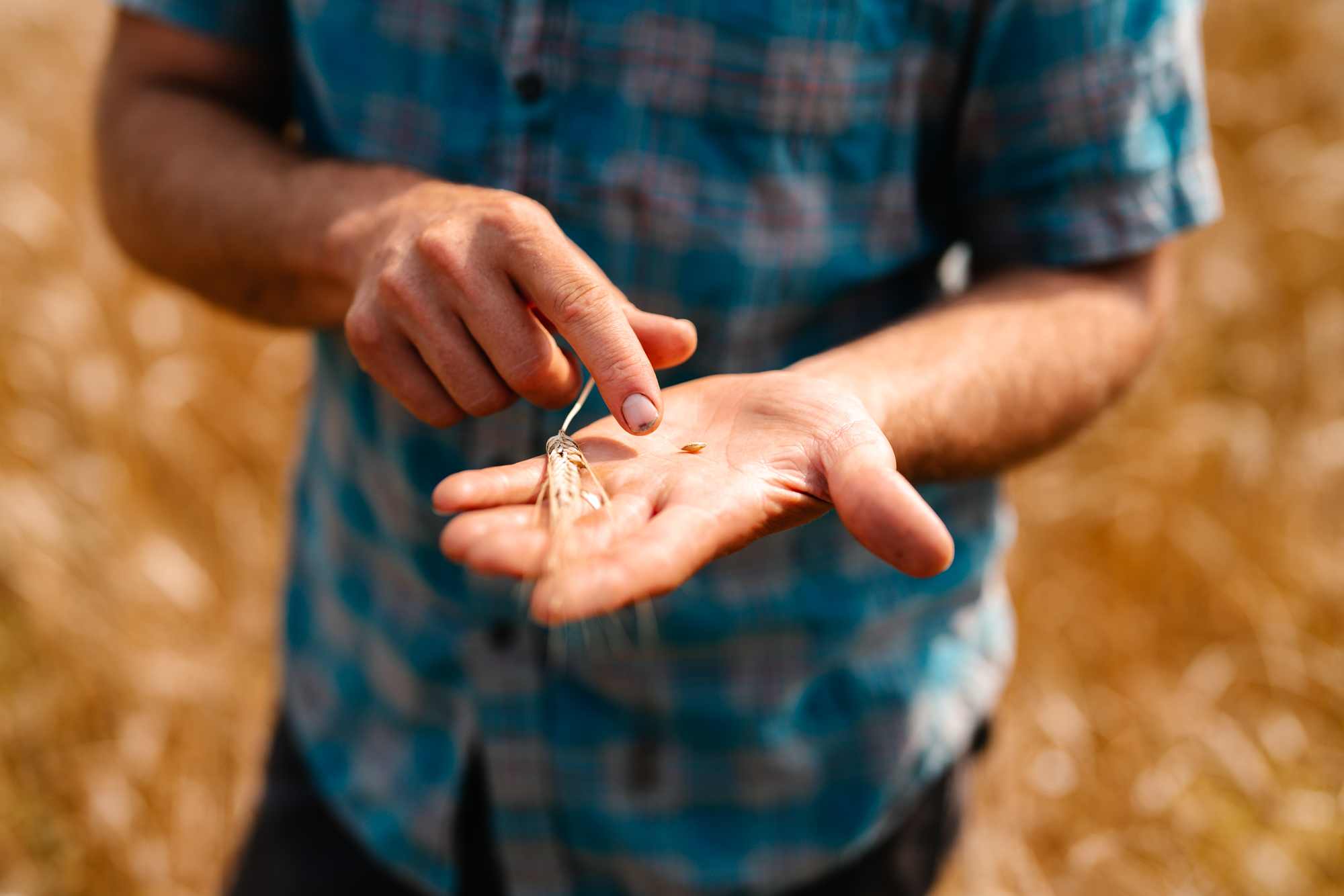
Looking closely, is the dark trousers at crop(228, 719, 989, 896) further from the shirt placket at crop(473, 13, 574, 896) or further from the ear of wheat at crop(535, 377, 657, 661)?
the ear of wheat at crop(535, 377, 657, 661)

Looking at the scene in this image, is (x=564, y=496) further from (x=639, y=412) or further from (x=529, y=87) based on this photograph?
(x=529, y=87)

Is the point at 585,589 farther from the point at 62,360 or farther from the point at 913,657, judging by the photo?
the point at 62,360

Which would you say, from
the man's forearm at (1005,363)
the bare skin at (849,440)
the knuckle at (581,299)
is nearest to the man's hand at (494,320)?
the knuckle at (581,299)

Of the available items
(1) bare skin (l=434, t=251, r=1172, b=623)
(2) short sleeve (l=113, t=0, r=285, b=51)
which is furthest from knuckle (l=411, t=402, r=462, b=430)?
(2) short sleeve (l=113, t=0, r=285, b=51)

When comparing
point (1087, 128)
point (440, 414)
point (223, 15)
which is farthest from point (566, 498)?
point (223, 15)

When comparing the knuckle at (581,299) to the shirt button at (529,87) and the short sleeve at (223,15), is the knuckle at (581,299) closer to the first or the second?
the shirt button at (529,87)

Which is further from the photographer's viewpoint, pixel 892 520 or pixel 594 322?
pixel 594 322

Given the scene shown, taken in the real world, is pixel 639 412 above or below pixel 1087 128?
below
